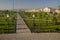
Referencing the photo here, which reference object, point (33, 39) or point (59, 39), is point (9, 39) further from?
point (59, 39)

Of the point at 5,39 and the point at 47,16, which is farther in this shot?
the point at 47,16

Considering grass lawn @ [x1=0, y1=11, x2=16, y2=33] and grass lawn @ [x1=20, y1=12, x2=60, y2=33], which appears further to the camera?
grass lawn @ [x1=20, y1=12, x2=60, y2=33]

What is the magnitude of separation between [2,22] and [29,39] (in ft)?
11.4

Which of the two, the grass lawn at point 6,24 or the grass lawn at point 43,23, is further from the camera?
the grass lawn at point 43,23

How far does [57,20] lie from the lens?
934cm

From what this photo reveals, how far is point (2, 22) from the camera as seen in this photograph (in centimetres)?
751

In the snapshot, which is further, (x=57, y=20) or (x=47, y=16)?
(x=47, y=16)

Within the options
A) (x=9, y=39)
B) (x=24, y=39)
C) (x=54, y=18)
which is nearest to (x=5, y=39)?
(x=9, y=39)

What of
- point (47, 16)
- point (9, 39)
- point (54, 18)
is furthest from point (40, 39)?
point (47, 16)

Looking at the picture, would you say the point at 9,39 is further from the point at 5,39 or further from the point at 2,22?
the point at 2,22

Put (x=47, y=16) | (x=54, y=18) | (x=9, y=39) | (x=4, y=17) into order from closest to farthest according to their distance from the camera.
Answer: (x=9, y=39) < (x=4, y=17) < (x=54, y=18) < (x=47, y=16)

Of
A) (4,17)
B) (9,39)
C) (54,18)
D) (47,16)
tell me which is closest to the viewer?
(9,39)

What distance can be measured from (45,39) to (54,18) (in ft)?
16.7

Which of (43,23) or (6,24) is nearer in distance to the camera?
(6,24)
